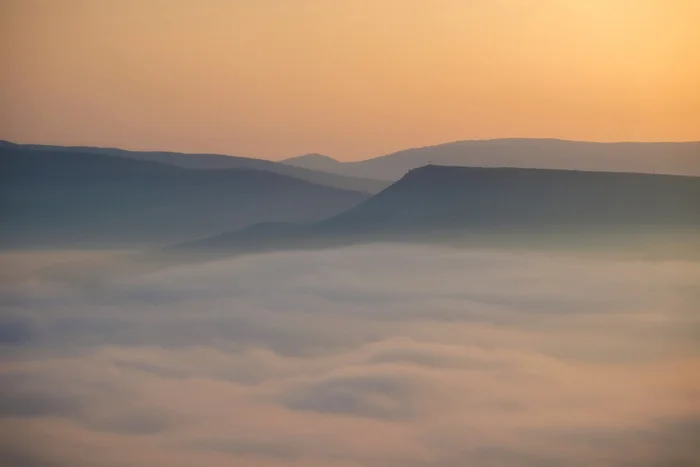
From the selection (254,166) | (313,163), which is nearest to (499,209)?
(313,163)

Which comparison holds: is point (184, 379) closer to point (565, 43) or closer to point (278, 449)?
point (278, 449)

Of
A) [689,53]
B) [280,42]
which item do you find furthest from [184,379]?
[689,53]

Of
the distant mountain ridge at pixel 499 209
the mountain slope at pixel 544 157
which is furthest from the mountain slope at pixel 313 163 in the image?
the distant mountain ridge at pixel 499 209

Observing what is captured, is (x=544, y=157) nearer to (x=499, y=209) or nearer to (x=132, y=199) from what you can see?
(x=499, y=209)

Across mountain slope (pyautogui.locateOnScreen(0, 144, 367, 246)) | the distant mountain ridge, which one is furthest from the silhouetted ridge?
mountain slope (pyautogui.locateOnScreen(0, 144, 367, 246))

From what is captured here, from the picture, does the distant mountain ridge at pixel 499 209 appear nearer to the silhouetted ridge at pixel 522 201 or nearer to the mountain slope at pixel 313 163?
the silhouetted ridge at pixel 522 201

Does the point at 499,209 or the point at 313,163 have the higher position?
the point at 313,163

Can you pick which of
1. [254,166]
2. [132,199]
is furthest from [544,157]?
[132,199]
